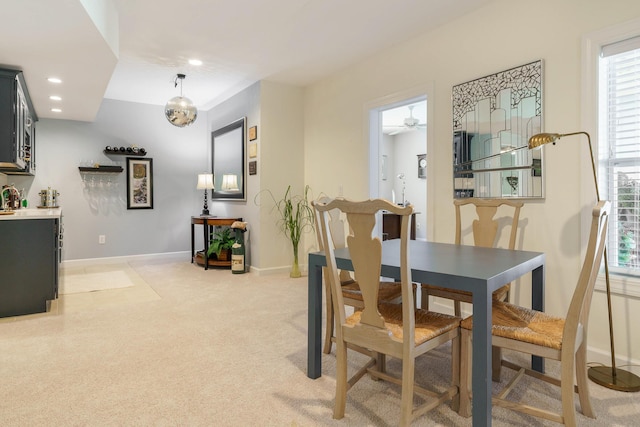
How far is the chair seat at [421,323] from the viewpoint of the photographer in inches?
65.1

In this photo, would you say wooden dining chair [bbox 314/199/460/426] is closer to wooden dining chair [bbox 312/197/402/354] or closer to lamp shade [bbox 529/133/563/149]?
wooden dining chair [bbox 312/197/402/354]

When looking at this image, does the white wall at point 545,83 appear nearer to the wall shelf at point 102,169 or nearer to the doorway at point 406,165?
the doorway at point 406,165

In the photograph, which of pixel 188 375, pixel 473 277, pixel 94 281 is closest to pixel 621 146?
pixel 473 277

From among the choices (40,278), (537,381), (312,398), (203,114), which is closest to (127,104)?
(203,114)

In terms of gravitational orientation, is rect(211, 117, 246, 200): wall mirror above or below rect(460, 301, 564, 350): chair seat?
above

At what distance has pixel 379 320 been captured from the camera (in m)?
1.64

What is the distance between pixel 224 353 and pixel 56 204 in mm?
4540

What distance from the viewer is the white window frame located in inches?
90.0

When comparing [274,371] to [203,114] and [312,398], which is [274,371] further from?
[203,114]

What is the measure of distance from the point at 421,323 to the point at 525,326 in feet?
1.48

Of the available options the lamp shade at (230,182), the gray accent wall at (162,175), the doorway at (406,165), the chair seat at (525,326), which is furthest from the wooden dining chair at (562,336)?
the doorway at (406,165)

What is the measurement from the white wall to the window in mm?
122

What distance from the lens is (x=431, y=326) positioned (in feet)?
5.69

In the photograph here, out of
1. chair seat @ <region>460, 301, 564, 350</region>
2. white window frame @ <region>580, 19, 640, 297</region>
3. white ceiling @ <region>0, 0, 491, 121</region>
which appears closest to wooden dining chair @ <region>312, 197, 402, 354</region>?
chair seat @ <region>460, 301, 564, 350</region>
